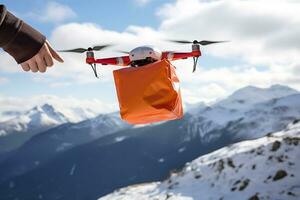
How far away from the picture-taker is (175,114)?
25.6 ft

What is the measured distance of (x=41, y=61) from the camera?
4.18 m

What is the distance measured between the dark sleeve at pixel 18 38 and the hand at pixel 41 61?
0.04m

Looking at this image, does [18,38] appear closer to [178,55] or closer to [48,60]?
[48,60]

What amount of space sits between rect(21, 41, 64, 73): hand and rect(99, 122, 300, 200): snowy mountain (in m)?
51.1

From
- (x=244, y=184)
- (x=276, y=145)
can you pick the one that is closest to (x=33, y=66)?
(x=244, y=184)

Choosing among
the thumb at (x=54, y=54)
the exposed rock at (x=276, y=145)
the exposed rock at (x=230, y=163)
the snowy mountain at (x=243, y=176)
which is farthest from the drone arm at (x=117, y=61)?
the exposed rock at (x=230, y=163)

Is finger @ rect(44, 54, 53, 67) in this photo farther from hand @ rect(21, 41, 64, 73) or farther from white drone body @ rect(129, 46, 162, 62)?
white drone body @ rect(129, 46, 162, 62)

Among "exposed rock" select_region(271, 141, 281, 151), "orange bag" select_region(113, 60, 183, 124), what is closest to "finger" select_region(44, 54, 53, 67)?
"orange bag" select_region(113, 60, 183, 124)

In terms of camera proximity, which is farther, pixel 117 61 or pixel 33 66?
pixel 117 61

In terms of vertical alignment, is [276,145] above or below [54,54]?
below

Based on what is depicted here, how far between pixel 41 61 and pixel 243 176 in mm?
62911

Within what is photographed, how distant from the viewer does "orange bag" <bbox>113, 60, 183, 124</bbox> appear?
7.47 metres

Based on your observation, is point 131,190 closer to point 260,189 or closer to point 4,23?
point 260,189

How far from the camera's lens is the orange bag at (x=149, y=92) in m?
7.47
